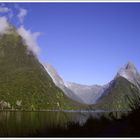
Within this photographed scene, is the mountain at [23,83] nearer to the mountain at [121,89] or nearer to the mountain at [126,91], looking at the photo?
the mountain at [121,89]

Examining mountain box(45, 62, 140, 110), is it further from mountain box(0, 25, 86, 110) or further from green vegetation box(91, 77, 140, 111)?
mountain box(0, 25, 86, 110)

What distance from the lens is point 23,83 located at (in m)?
76.6

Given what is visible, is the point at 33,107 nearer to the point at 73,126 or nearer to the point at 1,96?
the point at 1,96

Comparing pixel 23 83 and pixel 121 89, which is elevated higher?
pixel 23 83

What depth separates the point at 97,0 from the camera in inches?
299

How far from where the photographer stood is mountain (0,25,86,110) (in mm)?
69069

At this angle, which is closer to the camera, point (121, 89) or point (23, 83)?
point (121, 89)

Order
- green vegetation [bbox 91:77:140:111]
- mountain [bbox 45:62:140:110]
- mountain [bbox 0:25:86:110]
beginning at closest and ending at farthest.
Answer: green vegetation [bbox 91:77:140:111], mountain [bbox 45:62:140:110], mountain [bbox 0:25:86:110]

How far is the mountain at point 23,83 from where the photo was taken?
69.1 metres

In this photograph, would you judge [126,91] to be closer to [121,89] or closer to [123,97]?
[121,89]

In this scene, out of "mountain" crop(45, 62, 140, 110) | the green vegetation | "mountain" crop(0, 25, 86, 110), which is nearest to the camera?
the green vegetation

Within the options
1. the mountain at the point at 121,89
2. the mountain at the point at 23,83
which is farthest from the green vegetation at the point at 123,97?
the mountain at the point at 23,83

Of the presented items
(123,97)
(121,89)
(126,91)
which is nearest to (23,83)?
A: (121,89)

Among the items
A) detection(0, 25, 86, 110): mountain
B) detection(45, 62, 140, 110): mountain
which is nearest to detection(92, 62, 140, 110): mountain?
detection(45, 62, 140, 110): mountain
